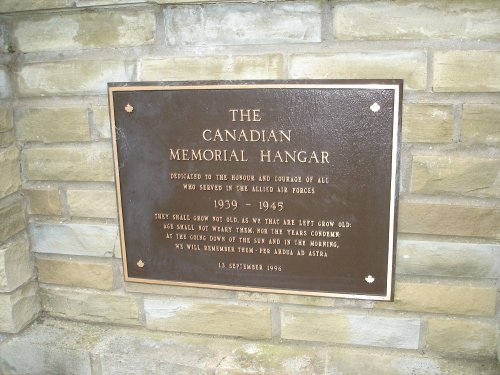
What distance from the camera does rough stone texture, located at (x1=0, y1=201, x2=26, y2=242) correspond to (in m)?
2.08

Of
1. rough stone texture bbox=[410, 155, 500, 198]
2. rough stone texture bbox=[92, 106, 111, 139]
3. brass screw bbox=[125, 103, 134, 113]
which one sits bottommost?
rough stone texture bbox=[410, 155, 500, 198]

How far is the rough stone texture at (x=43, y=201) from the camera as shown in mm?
2160

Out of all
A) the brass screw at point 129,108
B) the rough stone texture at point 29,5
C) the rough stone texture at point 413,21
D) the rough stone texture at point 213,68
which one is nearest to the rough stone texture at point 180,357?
the brass screw at point 129,108

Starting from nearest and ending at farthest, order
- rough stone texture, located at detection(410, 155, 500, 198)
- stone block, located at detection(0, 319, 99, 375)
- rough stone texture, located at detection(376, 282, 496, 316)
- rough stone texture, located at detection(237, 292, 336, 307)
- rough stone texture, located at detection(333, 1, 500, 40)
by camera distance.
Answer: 1. rough stone texture, located at detection(333, 1, 500, 40)
2. rough stone texture, located at detection(410, 155, 500, 198)
3. rough stone texture, located at detection(376, 282, 496, 316)
4. rough stone texture, located at detection(237, 292, 336, 307)
5. stone block, located at detection(0, 319, 99, 375)

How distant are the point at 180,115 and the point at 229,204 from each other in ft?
1.41

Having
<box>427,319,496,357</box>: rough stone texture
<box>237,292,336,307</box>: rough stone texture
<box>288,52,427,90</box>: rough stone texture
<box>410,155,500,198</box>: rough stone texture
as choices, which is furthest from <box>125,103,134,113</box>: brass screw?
<box>427,319,496,357</box>: rough stone texture

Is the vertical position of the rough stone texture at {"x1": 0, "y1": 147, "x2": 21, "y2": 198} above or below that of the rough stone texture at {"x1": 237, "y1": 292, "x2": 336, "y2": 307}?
above

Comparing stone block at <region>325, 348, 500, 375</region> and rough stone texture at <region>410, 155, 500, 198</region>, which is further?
stone block at <region>325, 348, 500, 375</region>

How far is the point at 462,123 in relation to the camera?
5.72 ft

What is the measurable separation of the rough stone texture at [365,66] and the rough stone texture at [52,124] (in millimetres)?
957

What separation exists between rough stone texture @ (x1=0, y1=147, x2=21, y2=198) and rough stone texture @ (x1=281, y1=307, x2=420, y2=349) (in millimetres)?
1362

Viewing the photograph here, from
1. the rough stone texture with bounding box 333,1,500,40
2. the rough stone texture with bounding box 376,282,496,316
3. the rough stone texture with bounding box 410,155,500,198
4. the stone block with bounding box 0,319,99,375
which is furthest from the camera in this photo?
the stone block with bounding box 0,319,99,375

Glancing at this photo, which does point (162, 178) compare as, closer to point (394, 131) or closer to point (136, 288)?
point (136, 288)

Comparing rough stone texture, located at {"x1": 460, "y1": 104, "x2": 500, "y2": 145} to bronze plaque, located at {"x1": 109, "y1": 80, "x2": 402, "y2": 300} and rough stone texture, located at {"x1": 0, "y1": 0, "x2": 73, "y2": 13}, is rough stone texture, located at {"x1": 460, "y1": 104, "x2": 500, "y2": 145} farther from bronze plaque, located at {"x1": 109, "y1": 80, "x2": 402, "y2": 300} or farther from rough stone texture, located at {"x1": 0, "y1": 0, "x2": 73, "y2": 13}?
rough stone texture, located at {"x1": 0, "y1": 0, "x2": 73, "y2": 13}
